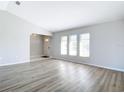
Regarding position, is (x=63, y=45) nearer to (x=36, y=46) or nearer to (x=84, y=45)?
(x=84, y=45)

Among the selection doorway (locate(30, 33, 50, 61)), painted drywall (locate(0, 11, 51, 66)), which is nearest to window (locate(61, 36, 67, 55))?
doorway (locate(30, 33, 50, 61))

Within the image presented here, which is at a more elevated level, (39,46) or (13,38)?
(13,38)

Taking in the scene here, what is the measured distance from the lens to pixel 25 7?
525 centimetres

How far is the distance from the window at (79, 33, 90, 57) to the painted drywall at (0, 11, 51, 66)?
3.81 m

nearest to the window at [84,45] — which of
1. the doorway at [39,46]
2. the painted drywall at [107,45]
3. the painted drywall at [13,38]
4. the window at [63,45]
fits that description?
the painted drywall at [107,45]

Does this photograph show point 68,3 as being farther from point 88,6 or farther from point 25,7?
point 25,7

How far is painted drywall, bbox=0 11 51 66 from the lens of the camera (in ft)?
19.7

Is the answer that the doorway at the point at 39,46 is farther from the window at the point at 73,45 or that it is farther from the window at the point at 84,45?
the window at the point at 84,45

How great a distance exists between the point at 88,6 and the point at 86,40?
3.03 meters

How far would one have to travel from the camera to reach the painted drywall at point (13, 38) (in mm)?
6016

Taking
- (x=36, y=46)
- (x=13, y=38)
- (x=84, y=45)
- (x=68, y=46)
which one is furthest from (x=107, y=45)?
(x=36, y=46)

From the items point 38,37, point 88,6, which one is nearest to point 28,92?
point 88,6

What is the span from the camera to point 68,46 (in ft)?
26.8

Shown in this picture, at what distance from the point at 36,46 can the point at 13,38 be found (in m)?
4.07
